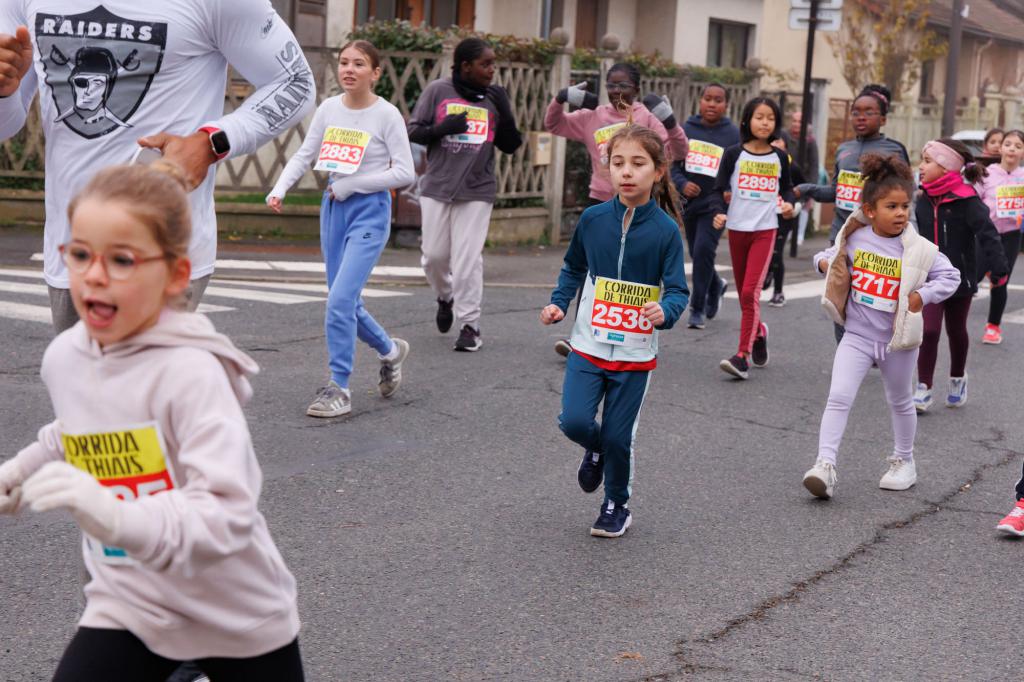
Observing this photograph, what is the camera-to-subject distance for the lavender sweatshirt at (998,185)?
12227 mm

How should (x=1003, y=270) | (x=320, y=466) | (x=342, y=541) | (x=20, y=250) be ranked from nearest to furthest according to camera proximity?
(x=342, y=541)
(x=320, y=466)
(x=1003, y=270)
(x=20, y=250)

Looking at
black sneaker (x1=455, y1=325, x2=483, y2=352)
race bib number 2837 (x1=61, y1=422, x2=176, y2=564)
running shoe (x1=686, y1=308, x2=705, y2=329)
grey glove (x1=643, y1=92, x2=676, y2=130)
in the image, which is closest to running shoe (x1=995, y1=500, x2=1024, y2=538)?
race bib number 2837 (x1=61, y1=422, x2=176, y2=564)

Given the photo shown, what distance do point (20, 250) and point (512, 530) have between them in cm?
1056

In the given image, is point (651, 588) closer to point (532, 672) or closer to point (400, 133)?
point (532, 672)

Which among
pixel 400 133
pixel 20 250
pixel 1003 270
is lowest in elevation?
pixel 20 250

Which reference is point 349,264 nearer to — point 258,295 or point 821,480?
point 821,480

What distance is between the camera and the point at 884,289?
672 cm

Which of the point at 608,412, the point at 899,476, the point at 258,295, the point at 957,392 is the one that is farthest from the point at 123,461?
the point at 258,295

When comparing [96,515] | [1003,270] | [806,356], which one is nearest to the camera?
[96,515]

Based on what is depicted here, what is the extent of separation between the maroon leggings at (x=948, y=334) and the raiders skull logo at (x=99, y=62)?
5.85 m

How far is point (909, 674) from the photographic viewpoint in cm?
454

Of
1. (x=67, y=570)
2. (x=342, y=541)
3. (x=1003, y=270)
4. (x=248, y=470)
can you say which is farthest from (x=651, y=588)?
(x=1003, y=270)

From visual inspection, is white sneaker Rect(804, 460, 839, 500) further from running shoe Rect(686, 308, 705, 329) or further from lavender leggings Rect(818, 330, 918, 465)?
running shoe Rect(686, 308, 705, 329)

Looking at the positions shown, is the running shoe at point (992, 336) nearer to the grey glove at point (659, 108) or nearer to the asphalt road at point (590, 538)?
the asphalt road at point (590, 538)
